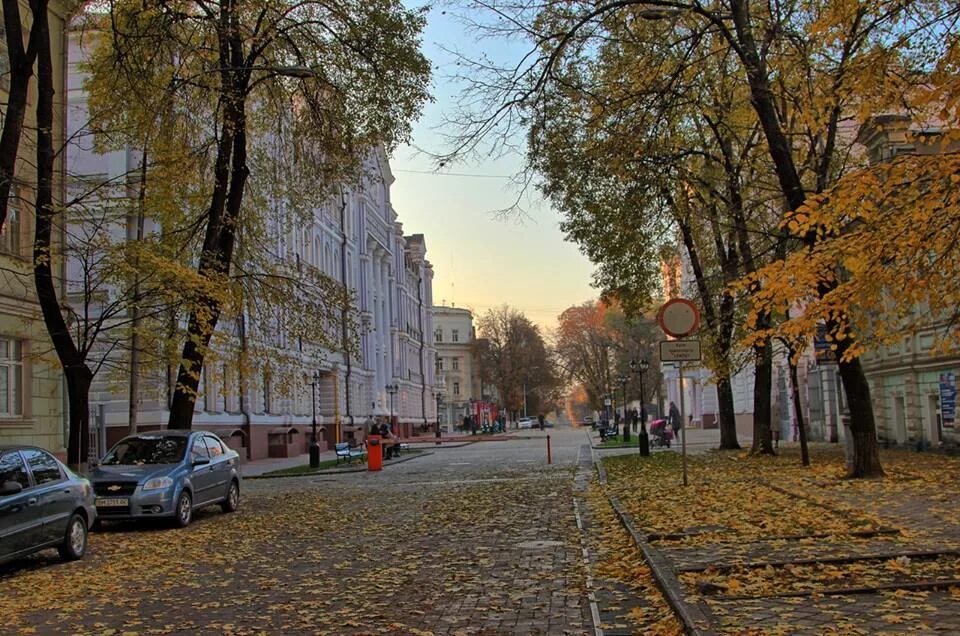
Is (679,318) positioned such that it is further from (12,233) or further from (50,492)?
(12,233)

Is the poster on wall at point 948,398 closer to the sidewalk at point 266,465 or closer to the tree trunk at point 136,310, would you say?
the tree trunk at point 136,310

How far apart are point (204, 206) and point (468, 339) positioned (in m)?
110

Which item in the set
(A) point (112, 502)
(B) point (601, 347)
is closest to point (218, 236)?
(A) point (112, 502)

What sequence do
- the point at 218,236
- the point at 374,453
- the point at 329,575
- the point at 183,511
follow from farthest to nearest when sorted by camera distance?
1. the point at 374,453
2. the point at 218,236
3. the point at 183,511
4. the point at 329,575

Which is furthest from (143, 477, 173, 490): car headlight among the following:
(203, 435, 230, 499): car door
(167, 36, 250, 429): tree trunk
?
(167, 36, 250, 429): tree trunk

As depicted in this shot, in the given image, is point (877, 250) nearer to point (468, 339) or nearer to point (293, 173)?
point (293, 173)

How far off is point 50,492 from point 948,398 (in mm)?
21015

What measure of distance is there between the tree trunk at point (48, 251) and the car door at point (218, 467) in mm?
2149

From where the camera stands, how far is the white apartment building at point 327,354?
73.0 feet

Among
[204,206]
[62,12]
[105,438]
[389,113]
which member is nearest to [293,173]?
[204,206]

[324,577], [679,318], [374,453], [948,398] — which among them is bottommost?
[324,577]

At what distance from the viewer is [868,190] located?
7.58m

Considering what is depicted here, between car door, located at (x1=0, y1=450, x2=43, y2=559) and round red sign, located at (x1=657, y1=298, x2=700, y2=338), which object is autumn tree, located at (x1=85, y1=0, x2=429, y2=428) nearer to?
car door, located at (x1=0, y1=450, x2=43, y2=559)

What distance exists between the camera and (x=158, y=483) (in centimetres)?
1395
